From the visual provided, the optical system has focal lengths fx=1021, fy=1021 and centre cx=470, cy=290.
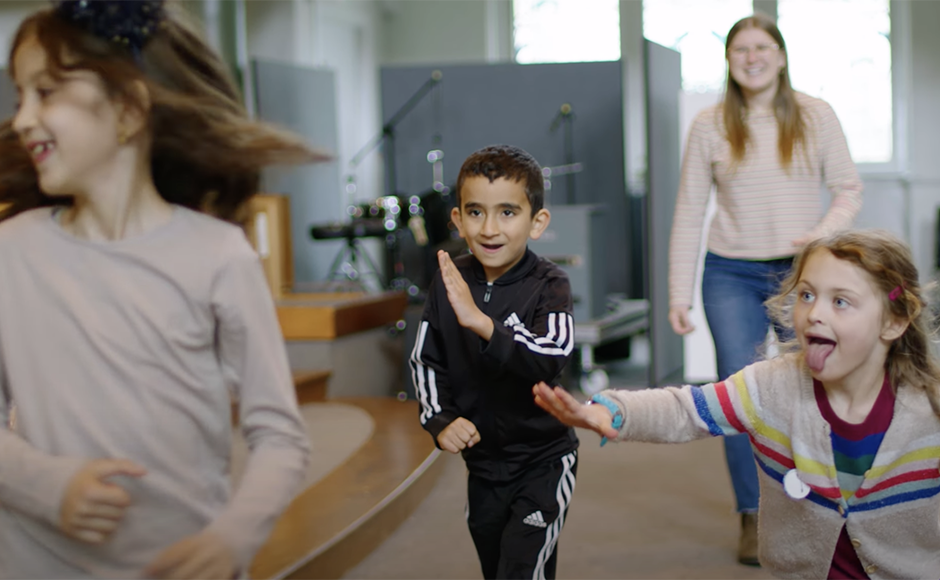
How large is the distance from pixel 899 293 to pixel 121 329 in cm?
110

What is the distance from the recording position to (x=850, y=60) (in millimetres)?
8797

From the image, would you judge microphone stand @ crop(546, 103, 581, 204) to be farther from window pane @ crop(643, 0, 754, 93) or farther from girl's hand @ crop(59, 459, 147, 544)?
girl's hand @ crop(59, 459, 147, 544)

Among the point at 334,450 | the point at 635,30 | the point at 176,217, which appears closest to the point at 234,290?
the point at 176,217

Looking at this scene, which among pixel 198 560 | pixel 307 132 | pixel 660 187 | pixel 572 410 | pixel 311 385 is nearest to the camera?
pixel 198 560

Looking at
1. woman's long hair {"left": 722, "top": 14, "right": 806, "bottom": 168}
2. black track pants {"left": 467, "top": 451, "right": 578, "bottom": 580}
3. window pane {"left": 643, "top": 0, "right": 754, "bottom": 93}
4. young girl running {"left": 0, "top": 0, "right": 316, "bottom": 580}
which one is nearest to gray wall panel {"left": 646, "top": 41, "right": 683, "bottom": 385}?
woman's long hair {"left": 722, "top": 14, "right": 806, "bottom": 168}

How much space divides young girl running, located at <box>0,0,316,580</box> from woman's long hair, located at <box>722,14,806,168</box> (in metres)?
1.77

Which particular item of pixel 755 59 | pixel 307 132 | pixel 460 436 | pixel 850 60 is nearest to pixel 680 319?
pixel 755 59

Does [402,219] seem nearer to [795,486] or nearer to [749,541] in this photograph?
[749,541]

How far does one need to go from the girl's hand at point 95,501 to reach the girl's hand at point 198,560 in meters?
0.06

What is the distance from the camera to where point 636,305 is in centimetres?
666

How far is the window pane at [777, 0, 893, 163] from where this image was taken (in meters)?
8.77

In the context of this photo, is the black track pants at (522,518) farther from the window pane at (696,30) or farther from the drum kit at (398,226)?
the window pane at (696,30)

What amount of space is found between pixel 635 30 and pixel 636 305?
3.46m

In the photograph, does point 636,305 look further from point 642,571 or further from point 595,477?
point 642,571
